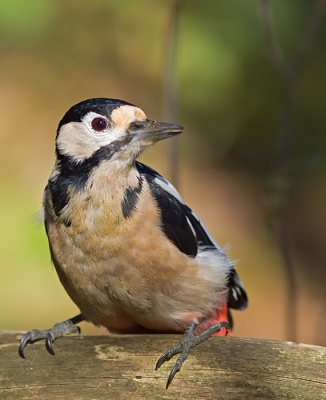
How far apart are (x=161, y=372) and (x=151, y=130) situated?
129 centimetres

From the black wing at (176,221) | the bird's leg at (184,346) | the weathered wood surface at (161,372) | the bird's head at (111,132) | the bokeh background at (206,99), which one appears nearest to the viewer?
the weathered wood surface at (161,372)

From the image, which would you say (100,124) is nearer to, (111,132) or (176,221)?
(111,132)

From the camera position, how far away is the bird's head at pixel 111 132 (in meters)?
3.02

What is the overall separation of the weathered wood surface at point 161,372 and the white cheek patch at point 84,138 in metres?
1.06

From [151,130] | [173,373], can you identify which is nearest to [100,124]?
[151,130]

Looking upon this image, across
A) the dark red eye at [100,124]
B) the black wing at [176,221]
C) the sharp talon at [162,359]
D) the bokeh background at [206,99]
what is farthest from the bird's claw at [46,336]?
the bokeh background at [206,99]

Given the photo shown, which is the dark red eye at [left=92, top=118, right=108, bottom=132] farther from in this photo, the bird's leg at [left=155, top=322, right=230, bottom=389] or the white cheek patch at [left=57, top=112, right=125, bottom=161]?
the bird's leg at [left=155, top=322, right=230, bottom=389]

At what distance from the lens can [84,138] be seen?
3078 mm

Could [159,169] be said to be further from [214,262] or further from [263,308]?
[214,262]

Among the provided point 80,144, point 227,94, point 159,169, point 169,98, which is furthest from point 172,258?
point 227,94

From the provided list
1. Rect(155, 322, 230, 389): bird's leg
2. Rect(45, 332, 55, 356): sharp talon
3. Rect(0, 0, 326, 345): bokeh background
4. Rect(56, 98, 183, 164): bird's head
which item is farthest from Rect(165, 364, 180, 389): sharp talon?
Rect(0, 0, 326, 345): bokeh background

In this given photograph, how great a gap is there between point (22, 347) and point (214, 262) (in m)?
1.29

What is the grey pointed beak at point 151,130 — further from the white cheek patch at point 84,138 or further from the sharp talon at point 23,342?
the sharp talon at point 23,342

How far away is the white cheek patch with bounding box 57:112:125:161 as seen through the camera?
9.96 feet
